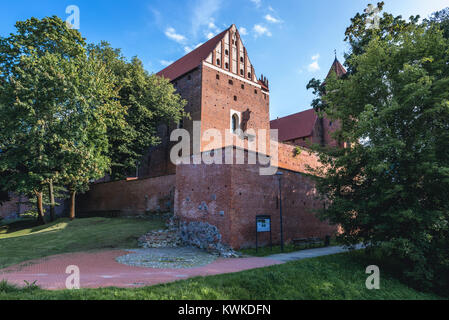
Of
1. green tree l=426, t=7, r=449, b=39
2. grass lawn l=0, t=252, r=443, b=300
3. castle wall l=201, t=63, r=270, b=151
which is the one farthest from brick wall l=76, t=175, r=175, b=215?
green tree l=426, t=7, r=449, b=39

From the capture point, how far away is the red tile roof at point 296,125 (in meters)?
33.4

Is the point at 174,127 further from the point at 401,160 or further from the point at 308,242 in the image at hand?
the point at 401,160

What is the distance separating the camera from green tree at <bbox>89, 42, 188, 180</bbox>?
73.3 feet

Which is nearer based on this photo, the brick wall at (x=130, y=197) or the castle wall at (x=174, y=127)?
the brick wall at (x=130, y=197)

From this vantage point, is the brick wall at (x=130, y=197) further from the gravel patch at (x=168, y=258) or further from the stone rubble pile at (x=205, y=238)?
the gravel patch at (x=168, y=258)

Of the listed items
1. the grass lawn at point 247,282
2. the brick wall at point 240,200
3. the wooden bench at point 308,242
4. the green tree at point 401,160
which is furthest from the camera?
the wooden bench at point 308,242

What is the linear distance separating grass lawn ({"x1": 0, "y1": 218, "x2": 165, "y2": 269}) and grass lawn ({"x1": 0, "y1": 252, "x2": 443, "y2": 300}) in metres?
7.17

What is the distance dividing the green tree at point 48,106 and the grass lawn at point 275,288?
13143 millimetres

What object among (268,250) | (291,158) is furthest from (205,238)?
(291,158)

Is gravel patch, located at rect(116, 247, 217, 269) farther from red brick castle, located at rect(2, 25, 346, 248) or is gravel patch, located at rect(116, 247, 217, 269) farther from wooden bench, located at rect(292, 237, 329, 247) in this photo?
wooden bench, located at rect(292, 237, 329, 247)

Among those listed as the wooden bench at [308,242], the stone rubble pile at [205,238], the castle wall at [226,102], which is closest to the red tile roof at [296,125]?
the castle wall at [226,102]

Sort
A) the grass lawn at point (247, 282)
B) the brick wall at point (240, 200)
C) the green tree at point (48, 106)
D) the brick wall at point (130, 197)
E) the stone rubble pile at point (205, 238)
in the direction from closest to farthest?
the grass lawn at point (247, 282), the stone rubble pile at point (205, 238), the brick wall at point (240, 200), the green tree at point (48, 106), the brick wall at point (130, 197)
